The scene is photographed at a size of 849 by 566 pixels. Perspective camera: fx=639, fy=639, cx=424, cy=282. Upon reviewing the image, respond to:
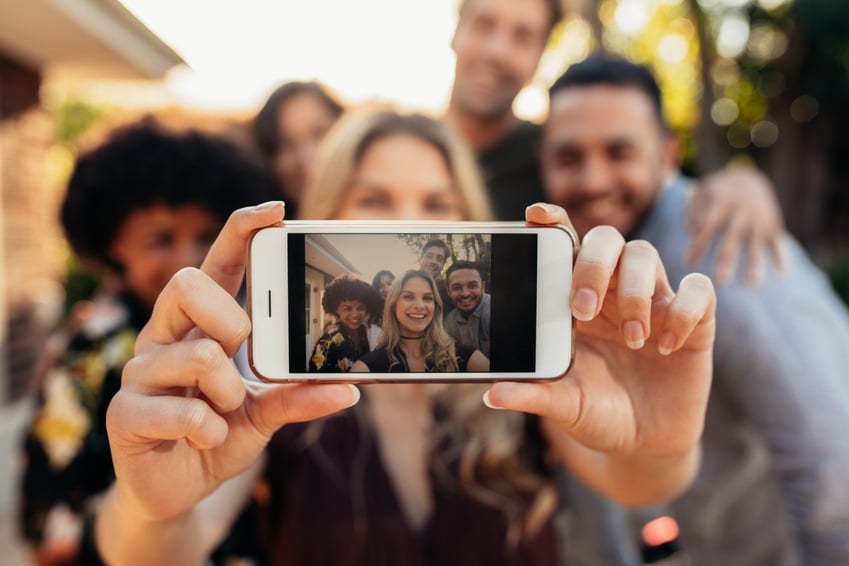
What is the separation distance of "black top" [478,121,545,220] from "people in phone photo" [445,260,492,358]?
1842mm

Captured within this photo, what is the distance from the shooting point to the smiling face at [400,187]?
6.42ft

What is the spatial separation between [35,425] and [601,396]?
171 centimetres

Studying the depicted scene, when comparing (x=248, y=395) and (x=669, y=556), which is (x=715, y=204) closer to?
(x=669, y=556)

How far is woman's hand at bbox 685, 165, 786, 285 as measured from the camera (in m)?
1.95

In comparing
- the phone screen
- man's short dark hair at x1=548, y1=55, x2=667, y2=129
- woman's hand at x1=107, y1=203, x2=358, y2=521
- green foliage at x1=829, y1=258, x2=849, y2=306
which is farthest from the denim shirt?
green foliage at x1=829, y1=258, x2=849, y2=306

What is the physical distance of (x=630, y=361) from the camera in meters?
1.21

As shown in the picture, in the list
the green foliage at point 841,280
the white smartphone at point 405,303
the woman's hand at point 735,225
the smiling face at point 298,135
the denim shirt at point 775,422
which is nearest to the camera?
the white smartphone at point 405,303

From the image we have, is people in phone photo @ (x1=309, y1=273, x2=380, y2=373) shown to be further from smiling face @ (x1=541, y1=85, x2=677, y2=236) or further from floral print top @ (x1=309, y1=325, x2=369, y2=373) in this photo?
smiling face @ (x1=541, y1=85, x2=677, y2=236)

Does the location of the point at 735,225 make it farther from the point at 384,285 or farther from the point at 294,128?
the point at 294,128

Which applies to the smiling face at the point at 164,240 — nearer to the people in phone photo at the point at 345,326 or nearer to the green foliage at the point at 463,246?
the people in phone photo at the point at 345,326

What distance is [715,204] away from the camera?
2107 millimetres

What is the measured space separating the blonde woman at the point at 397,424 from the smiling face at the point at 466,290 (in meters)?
0.15

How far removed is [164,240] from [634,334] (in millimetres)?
1676

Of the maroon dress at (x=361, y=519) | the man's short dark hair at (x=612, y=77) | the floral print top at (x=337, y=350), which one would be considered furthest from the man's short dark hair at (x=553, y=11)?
the floral print top at (x=337, y=350)
